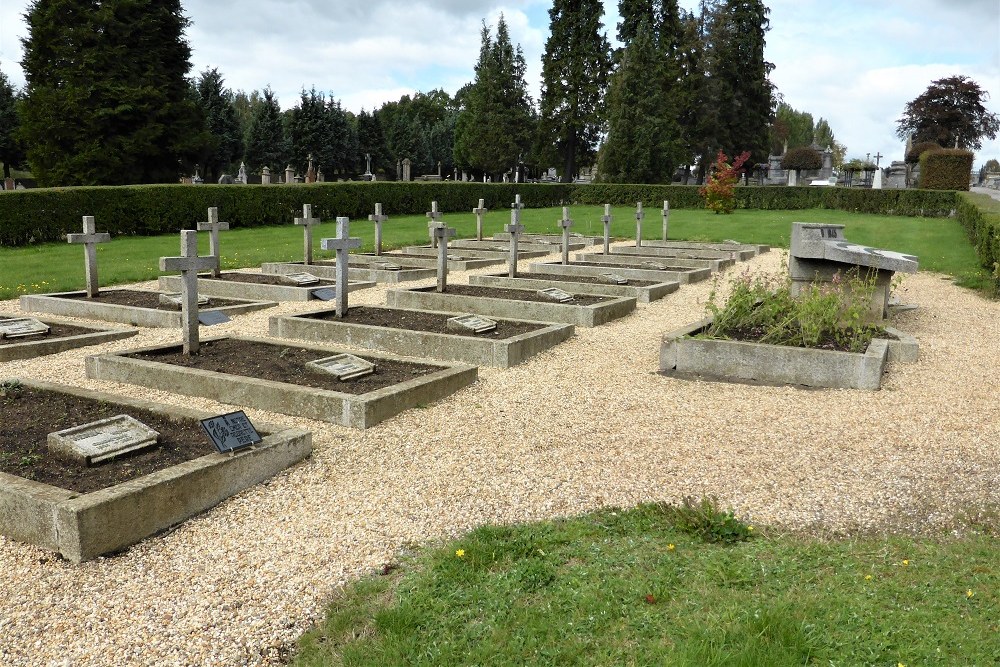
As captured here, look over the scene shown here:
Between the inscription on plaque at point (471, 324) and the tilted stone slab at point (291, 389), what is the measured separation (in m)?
1.46

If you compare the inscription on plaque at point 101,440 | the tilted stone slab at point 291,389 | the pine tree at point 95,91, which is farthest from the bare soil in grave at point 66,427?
the pine tree at point 95,91

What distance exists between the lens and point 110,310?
10.7m

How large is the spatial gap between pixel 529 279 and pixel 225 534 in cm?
913

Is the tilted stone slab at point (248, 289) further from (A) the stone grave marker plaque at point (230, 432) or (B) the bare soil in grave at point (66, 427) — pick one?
(A) the stone grave marker plaque at point (230, 432)

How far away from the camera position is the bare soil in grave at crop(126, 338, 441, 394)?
22.3 feet

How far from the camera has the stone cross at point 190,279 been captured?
295 inches

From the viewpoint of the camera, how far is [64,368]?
312 inches

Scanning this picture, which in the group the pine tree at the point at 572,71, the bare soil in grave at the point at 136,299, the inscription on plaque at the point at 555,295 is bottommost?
the bare soil in grave at the point at 136,299

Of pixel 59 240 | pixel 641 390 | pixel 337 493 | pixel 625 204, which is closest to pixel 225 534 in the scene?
pixel 337 493

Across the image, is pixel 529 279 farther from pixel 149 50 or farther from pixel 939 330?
pixel 149 50

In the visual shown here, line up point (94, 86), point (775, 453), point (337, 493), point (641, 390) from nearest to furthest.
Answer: point (337, 493), point (775, 453), point (641, 390), point (94, 86)

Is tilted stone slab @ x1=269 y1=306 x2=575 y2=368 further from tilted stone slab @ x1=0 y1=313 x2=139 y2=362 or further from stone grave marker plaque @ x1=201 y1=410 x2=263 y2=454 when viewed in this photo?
stone grave marker plaque @ x1=201 y1=410 x2=263 y2=454

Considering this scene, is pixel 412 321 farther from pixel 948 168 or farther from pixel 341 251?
pixel 948 168

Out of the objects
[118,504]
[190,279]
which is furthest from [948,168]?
[118,504]
